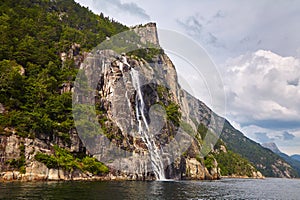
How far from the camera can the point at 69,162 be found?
4809 cm

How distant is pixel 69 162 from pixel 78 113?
44.2 ft

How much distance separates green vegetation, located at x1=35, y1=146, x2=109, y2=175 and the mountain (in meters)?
0.16

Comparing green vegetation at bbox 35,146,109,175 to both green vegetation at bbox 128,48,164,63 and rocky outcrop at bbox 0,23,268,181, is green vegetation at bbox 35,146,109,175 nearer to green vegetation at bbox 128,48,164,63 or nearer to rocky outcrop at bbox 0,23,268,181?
rocky outcrop at bbox 0,23,268,181

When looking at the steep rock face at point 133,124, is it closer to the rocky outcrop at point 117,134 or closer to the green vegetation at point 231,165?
the rocky outcrop at point 117,134

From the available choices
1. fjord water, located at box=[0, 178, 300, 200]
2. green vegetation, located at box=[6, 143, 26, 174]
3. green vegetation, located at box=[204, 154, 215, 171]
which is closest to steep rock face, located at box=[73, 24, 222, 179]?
green vegetation, located at box=[204, 154, 215, 171]

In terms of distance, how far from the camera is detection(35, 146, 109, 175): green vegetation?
44406mm

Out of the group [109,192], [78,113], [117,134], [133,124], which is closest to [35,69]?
[78,113]

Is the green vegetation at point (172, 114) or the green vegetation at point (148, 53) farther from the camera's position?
the green vegetation at point (148, 53)

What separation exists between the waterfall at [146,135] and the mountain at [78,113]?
24 cm

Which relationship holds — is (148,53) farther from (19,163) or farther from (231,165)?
(231,165)

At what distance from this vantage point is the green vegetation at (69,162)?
1748 inches

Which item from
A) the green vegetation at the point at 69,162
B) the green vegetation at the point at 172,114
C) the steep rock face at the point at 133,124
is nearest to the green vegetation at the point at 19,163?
the green vegetation at the point at 69,162

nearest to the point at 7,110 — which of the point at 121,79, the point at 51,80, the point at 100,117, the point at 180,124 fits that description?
the point at 51,80

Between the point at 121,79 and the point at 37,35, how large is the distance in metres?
24.8
